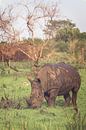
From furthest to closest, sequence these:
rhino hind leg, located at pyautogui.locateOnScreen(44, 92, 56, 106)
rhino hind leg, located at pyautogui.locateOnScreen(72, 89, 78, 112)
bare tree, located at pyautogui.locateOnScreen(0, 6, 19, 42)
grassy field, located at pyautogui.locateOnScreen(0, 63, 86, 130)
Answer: rhino hind leg, located at pyautogui.locateOnScreen(44, 92, 56, 106) < rhino hind leg, located at pyautogui.locateOnScreen(72, 89, 78, 112) < bare tree, located at pyautogui.locateOnScreen(0, 6, 19, 42) < grassy field, located at pyautogui.locateOnScreen(0, 63, 86, 130)

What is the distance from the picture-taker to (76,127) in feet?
11.4

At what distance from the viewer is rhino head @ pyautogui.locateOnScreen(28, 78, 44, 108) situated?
13.1 feet

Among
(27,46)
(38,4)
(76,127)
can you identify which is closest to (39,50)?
(27,46)

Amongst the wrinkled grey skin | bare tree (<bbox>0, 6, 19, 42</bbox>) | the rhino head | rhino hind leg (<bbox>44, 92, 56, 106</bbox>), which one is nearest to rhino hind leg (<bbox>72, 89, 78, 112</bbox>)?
the wrinkled grey skin

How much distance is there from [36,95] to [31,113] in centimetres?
38

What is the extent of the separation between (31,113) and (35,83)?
431 millimetres

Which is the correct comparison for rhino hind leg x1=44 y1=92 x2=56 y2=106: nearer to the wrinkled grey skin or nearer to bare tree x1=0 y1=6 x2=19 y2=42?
the wrinkled grey skin

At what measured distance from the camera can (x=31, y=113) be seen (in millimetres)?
3670

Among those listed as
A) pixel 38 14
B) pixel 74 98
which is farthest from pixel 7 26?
pixel 74 98

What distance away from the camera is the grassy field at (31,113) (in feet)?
11.3

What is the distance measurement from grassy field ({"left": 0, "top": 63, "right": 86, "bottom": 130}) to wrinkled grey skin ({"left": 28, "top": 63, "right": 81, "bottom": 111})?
0.16ft

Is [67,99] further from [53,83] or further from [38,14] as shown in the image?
[38,14]

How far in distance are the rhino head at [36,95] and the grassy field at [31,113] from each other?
1.4 inches

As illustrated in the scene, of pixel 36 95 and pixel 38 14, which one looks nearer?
pixel 38 14
